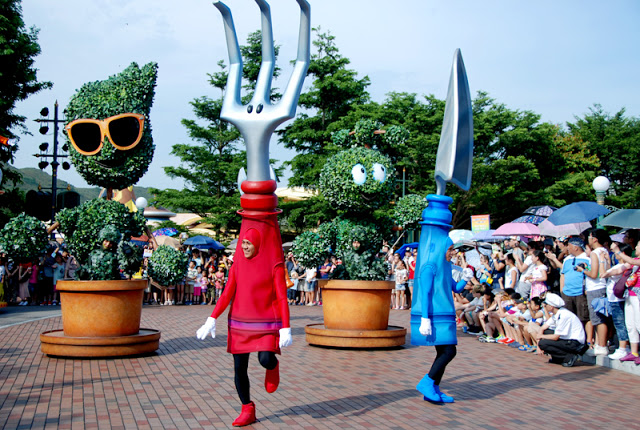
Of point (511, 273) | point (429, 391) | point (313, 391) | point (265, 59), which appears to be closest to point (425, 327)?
point (429, 391)

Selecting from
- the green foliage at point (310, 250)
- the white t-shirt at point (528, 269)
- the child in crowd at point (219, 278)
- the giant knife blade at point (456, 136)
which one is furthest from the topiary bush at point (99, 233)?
the child in crowd at point (219, 278)

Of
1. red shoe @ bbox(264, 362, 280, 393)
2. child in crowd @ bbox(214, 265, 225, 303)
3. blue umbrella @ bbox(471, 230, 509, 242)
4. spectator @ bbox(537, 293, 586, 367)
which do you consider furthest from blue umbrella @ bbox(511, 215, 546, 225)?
red shoe @ bbox(264, 362, 280, 393)

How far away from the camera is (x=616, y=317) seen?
8039 millimetres

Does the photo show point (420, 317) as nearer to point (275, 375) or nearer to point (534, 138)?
point (275, 375)

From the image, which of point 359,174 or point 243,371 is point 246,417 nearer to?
point 243,371

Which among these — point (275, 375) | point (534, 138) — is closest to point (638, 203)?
point (534, 138)

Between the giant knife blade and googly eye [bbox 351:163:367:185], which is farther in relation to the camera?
googly eye [bbox 351:163:367:185]

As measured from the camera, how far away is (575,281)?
30.1ft

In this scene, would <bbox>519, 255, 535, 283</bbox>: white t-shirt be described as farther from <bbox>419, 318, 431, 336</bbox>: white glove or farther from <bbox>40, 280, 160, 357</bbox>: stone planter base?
<bbox>40, 280, 160, 357</bbox>: stone planter base

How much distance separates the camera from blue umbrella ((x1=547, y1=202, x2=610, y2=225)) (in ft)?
36.3

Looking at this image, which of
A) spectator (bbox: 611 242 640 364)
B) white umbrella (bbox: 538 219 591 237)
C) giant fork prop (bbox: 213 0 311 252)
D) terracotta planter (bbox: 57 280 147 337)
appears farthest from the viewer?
white umbrella (bbox: 538 219 591 237)

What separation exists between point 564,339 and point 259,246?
5.13 m

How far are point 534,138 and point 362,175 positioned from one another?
2261 cm

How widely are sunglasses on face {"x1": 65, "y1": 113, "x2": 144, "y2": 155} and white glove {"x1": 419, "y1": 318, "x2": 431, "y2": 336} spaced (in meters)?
5.04
